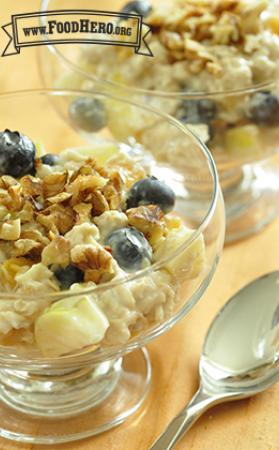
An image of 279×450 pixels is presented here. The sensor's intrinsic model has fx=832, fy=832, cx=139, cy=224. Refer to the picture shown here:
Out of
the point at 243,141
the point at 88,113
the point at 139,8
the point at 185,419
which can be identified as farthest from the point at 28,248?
the point at 139,8

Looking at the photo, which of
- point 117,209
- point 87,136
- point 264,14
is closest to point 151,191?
point 117,209

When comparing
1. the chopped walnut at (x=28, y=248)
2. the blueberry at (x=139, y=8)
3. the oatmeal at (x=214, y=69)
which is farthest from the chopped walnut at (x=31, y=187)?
the blueberry at (x=139, y=8)

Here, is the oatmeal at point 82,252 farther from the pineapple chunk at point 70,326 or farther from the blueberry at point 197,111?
the blueberry at point 197,111

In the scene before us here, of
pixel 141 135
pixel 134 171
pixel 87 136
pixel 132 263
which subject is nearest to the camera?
pixel 132 263

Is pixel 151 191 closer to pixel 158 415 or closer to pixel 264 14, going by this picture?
pixel 158 415

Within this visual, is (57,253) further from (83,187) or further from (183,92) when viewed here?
(183,92)

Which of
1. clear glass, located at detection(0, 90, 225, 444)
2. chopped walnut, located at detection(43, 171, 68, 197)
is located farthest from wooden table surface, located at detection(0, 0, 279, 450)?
chopped walnut, located at detection(43, 171, 68, 197)
